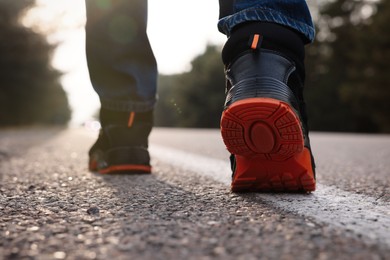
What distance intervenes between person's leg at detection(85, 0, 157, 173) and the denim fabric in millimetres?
619

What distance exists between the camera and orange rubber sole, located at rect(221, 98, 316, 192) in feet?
3.75

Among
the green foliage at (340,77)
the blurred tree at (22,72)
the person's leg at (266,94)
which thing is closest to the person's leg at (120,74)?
the person's leg at (266,94)

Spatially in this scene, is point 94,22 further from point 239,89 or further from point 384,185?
point 384,185

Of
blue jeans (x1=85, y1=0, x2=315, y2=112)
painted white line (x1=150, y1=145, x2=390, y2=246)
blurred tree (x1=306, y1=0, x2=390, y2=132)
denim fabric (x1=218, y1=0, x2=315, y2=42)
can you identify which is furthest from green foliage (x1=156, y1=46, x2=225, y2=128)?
painted white line (x1=150, y1=145, x2=390, y2=246)

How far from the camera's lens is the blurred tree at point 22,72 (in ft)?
54.4

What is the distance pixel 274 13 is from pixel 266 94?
280mm

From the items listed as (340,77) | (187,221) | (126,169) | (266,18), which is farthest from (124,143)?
(340,77)

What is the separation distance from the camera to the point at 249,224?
0.91 metres

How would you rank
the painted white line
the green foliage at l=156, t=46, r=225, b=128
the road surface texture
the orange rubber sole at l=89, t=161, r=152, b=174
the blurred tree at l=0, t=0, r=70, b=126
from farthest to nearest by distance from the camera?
1. the green foliage at l=156, t=46, r=225, b=128
2. the blurred tree at l=0, t=0, r=70, b=126
3. the orange rubber sole at l=89, t=161, r=152, b=174
4. the painted white line
5. the road surface texture

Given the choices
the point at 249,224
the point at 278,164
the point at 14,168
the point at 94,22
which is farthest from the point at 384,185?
the point at 14,168

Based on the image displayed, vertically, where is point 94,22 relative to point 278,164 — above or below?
above

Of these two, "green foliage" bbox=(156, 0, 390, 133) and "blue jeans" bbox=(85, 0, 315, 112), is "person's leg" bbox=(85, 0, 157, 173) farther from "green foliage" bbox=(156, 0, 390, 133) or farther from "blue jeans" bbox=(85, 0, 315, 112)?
"green foliage" bbox=(156, 0, 390, 133)

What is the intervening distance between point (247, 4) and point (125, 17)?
70 centimetres

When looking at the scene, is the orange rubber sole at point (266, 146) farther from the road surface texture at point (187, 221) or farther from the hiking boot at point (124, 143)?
the hiking boot at point (124, 143)
